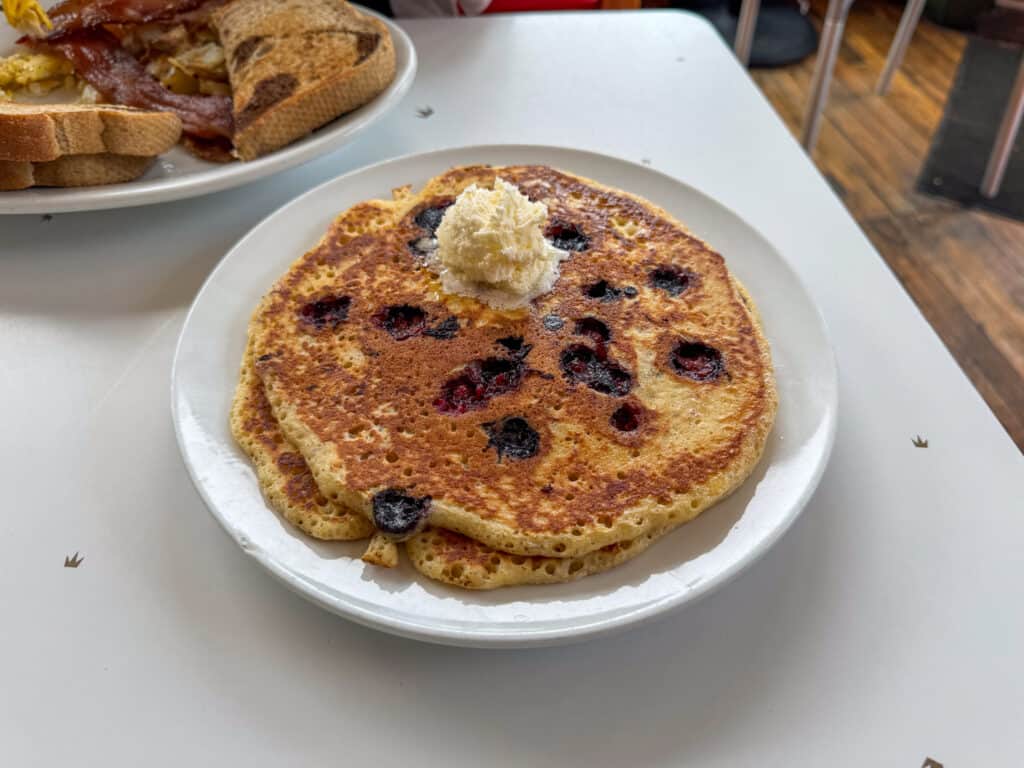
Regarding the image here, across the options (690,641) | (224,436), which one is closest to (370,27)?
(224,436)

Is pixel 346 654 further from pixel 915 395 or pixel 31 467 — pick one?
pixel 915 395

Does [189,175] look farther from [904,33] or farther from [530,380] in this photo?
[904,33]

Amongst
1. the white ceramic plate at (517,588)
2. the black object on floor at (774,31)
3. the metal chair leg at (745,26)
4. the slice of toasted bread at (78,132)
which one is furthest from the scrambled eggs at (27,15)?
the black object on floor at (774,31)

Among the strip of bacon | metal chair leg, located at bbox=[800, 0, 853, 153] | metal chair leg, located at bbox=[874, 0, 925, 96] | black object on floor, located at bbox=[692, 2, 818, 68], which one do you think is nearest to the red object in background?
metal chair leg, located at bbox=[800, 0, 853, 153]

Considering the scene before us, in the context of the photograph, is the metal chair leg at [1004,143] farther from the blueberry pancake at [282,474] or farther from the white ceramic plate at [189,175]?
the blueberry pancake at [282,474]

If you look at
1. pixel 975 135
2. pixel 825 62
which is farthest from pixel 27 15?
pixel 975 135
